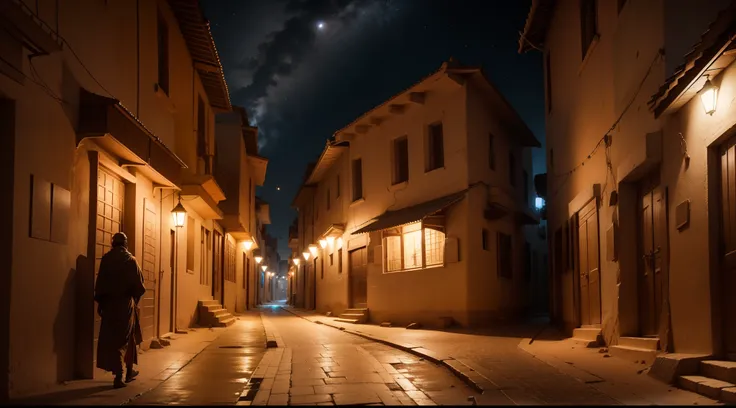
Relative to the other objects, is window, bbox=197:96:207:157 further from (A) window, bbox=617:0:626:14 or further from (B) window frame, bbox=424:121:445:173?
(A) window, bbox=617:0:626:14

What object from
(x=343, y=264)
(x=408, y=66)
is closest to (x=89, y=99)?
(x=343, y=264)

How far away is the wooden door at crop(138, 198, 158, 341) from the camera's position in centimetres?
1209

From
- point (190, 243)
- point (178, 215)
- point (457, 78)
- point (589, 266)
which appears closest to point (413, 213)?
point (457, 78)

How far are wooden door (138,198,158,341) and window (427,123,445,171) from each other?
9.54 m

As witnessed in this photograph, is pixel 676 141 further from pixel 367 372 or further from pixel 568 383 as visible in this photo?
pixel 367 372

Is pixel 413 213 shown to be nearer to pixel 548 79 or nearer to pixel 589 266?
pixel 548 79

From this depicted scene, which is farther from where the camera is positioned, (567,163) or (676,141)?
(567,163)

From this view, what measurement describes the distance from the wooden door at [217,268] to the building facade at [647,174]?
42.3ft

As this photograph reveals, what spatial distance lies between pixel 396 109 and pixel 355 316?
285 inches

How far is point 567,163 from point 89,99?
1068 cm

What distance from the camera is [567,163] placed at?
50.1 ft

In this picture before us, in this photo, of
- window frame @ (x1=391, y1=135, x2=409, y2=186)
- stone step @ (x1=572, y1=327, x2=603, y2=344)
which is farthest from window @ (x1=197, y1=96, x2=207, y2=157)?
stone step @ (x1=572, y1=327, x2=603, y2=344)

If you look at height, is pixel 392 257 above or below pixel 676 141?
below

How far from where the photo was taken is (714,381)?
22.3 ft
